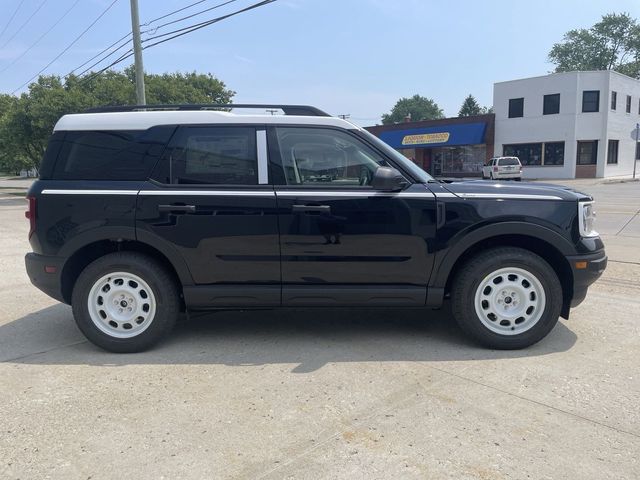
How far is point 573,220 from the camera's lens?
4.21 meters

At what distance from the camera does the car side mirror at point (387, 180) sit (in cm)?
404

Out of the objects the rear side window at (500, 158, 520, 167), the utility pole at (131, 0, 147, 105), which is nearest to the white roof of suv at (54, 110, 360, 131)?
the utility pole at (131, 0, 147, 105)

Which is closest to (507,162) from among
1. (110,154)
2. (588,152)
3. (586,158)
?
(586,158)

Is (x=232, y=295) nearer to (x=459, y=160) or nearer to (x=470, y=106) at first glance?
(x=459, y=160)

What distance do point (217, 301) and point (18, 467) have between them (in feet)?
6.10

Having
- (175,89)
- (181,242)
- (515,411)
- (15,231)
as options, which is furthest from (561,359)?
(175,89)

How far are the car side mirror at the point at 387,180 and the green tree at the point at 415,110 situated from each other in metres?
113

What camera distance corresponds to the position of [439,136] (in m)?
39.7

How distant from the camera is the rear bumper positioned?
429 centimetres

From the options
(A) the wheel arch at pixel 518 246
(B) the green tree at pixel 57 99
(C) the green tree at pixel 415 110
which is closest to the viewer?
(A) the wheel arch at pixel 518 246

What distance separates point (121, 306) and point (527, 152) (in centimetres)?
3663

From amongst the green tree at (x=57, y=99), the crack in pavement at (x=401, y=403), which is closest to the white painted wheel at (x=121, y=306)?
the crack in pavement at (x=401, y=403)

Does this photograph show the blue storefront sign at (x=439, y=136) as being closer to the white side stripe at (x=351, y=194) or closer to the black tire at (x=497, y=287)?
the black tire at (x=497, y=287)

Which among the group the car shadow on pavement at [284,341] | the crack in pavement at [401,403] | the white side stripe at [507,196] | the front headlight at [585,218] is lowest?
the crack in pavement at [401,403]
